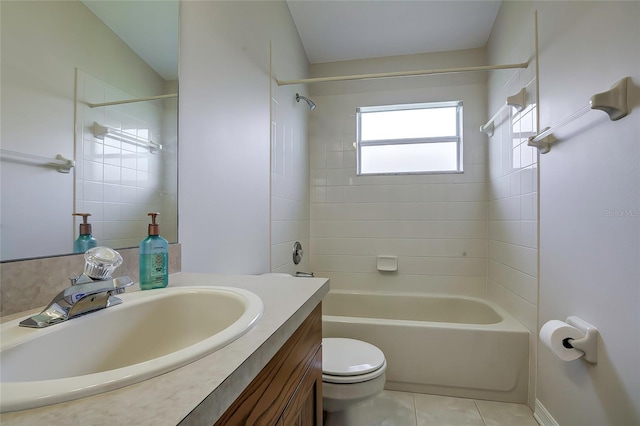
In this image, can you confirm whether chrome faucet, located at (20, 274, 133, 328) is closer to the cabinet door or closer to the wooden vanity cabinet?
the wooden vanity cabinet

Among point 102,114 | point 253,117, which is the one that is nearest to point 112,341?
point 102,114

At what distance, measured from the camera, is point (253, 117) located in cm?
171

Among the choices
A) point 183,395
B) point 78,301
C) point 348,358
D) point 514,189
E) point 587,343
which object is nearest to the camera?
point 183,395

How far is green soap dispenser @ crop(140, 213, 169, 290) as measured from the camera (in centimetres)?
77

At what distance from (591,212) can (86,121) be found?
1.68 metres

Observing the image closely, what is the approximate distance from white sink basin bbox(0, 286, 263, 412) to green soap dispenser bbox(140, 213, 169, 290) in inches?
2.0

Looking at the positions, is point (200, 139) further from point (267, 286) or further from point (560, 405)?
point (560, 405)

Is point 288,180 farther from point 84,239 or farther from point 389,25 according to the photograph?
point 84,239

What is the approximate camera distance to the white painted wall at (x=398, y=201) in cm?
251

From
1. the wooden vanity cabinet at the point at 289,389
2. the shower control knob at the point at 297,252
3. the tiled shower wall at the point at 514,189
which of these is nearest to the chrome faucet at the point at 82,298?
the wooden vanity cabinet at the point at 289,389

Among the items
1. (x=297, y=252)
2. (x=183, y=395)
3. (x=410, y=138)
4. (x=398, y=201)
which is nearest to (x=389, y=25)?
(x=410, y=138)

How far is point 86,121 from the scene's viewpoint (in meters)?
0.72

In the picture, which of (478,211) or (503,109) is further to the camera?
(478,211)

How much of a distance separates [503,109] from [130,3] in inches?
86.9
